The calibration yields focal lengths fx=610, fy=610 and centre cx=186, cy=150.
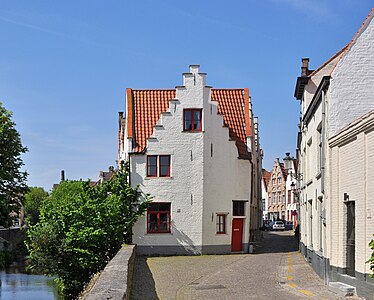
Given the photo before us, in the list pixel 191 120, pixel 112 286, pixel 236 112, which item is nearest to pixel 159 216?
pixel 191 120

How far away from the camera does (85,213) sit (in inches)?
1127

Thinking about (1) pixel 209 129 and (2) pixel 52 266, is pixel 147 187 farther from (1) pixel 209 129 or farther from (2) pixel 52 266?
(2) pixel 52 266

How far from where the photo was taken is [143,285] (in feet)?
59.6

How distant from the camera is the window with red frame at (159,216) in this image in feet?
103

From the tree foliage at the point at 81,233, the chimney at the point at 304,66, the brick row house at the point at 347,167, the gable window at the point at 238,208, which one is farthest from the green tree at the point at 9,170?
the brick row house at the point at 347,167

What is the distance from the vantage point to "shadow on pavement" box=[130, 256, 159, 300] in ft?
52.2

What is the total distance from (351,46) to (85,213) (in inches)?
608

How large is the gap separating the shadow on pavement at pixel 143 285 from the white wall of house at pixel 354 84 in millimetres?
6893

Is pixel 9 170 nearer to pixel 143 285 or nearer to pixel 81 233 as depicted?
pixel 81 233

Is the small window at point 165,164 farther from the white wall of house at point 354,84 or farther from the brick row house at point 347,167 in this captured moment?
the white wall of house at point 354,84

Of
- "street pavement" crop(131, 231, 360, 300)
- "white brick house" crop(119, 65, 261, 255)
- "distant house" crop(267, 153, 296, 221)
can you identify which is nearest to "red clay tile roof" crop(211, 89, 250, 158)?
"white brick house" crop(119, 65, 261, 255)

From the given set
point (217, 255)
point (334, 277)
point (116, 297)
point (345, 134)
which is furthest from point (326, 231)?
point (217, 255)

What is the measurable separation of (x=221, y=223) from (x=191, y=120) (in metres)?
5.69

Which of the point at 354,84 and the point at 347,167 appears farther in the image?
the point at 354,84
